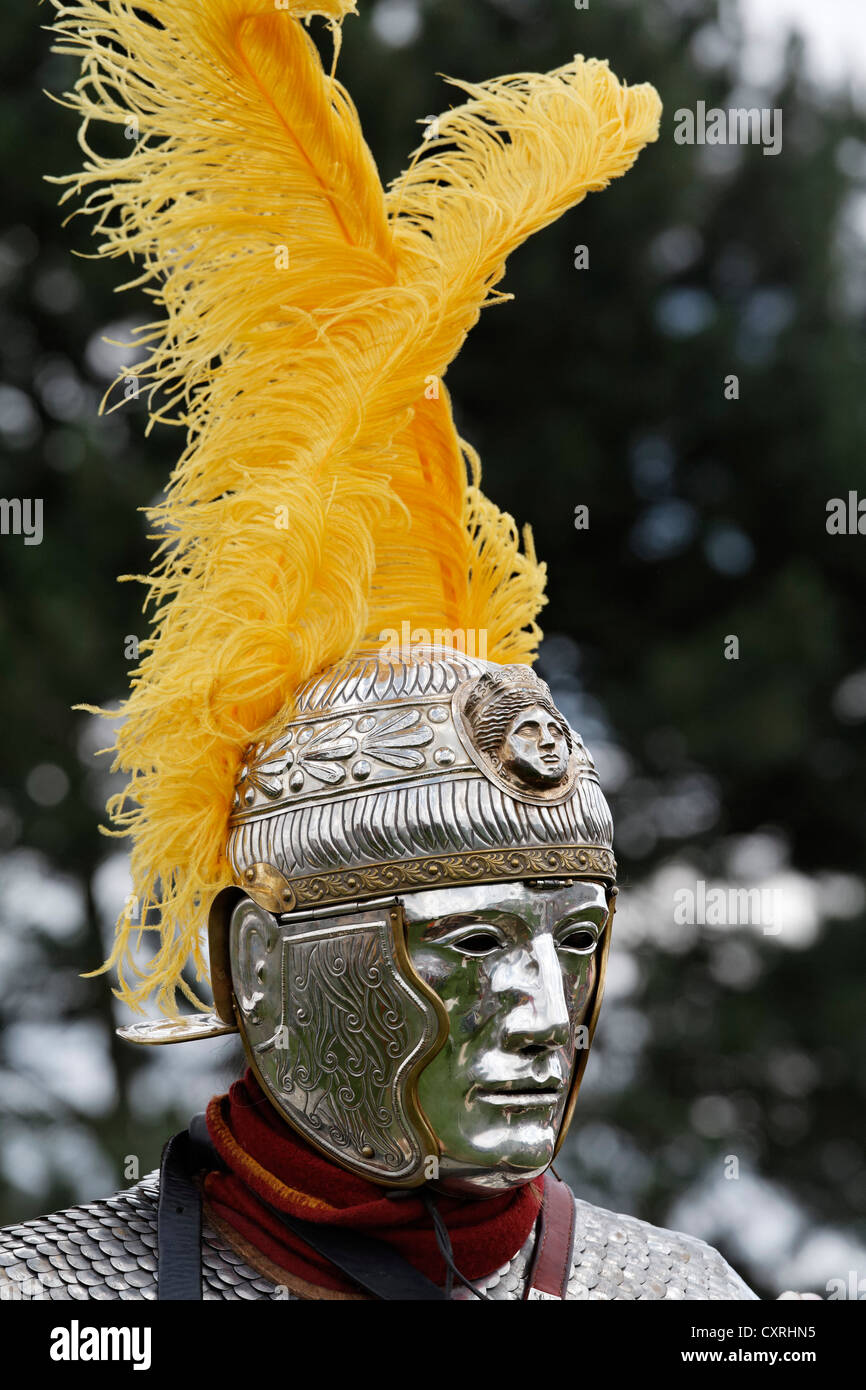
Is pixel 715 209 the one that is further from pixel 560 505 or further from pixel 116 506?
pixel 116 506

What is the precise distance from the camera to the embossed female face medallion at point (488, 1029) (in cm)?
256

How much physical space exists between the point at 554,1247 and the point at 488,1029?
1.96 feet

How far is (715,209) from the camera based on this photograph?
6414 mm

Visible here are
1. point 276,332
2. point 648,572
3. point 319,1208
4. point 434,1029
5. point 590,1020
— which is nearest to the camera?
point 434,1029

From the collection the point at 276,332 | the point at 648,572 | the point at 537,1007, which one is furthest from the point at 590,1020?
the point at 648,572

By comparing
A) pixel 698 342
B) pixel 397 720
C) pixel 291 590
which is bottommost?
pixel 397 720

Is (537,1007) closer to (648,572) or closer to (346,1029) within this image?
(346,1029)

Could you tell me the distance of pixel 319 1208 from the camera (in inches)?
105

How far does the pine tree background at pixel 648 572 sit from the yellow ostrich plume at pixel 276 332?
102 inches

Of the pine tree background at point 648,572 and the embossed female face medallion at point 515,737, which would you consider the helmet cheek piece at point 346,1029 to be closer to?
A: the embossed female face medallion at point 515,737

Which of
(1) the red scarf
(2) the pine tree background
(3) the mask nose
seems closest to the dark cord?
(1) the red scarf

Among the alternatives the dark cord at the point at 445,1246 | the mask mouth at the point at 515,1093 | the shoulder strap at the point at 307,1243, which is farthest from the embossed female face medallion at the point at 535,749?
the shoulder strap at the point at 307,1243
